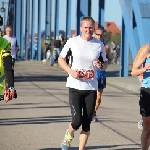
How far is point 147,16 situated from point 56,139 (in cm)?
1151

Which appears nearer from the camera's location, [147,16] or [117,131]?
[117,131]

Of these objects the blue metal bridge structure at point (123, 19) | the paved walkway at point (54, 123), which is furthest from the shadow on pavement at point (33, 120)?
the blue metal bridge structure at point (123, 19)

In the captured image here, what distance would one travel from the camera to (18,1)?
70.0 meters

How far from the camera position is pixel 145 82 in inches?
305

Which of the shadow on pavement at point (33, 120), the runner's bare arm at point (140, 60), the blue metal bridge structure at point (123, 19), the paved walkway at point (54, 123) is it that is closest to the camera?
the runner's bare arm at point (140, 60)

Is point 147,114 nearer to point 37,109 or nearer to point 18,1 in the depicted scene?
point 37,109

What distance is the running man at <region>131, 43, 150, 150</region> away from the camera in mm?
7562

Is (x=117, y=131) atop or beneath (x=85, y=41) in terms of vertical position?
beneath

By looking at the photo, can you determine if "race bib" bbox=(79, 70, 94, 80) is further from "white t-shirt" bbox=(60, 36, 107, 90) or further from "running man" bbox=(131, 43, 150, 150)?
"running man" bbox=(131, 43, 150, 150)

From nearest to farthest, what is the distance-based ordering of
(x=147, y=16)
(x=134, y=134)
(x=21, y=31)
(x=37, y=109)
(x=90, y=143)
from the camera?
(x=90, y=143), (x=134, y=134), (x=37, y=109), (x=147, y=16), (x=21, y=31)

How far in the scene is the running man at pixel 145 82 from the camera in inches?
298

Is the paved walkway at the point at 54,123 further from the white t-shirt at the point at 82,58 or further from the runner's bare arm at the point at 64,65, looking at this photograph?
the runner's bare arm at the point at 64,65

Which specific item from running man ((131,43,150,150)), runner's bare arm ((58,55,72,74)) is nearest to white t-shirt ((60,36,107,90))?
runner's bare arm ((58,55,72,74))

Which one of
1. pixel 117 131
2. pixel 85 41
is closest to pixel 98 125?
pixel 117 131
